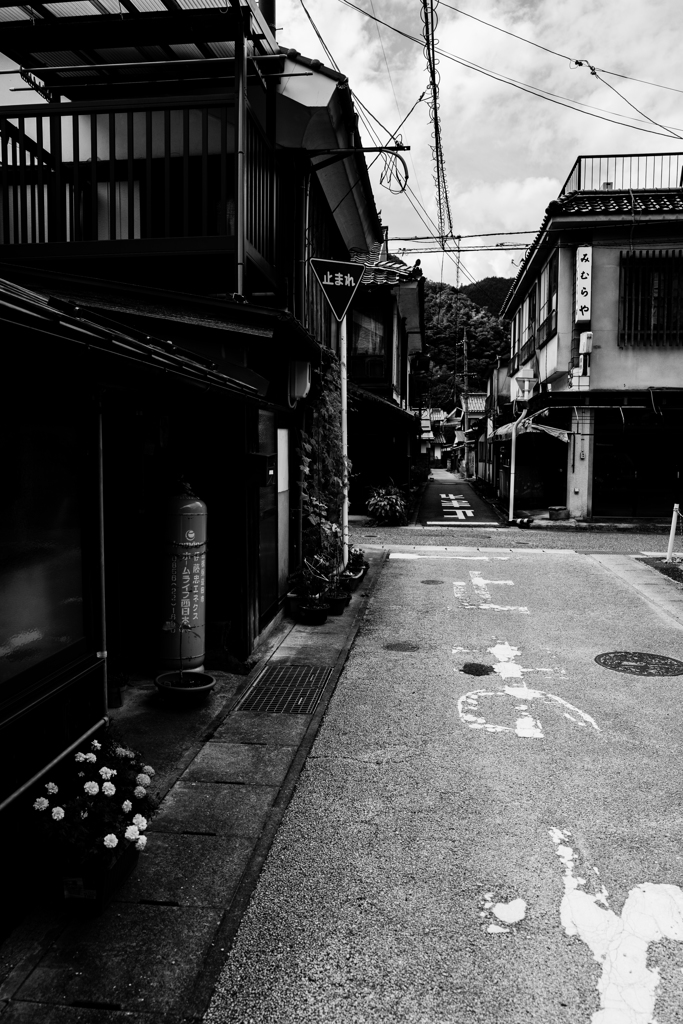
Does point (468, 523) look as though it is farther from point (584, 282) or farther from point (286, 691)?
point (286, 691)

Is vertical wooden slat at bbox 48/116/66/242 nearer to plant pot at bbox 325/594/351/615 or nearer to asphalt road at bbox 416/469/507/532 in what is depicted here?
plant pot at bbox 325/594/351/615

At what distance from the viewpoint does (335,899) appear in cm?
406

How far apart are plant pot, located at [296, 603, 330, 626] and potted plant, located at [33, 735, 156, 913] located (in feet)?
20.2

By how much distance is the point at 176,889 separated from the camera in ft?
13.6

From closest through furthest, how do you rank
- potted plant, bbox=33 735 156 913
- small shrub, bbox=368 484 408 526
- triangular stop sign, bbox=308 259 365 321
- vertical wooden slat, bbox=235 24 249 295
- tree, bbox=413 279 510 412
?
Result: potted plant, bbox=33 735 156 913, vertical wooden slat, bbox=235 24 249 295, triangular stop sign, bbox=308 259 365 321, small shrub, bbox=368 484 408 526, tree, bbox=413 279 510 412

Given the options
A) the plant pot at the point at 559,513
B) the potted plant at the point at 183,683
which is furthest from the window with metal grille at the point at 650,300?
the potted plant at the point at 183,683

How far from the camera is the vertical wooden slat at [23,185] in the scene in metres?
8.50

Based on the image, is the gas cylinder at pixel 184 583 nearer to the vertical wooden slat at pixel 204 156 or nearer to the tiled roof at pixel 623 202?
the vertical wooden slat at pixel 204 156

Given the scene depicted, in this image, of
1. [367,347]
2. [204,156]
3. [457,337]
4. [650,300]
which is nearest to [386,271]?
[367,347]

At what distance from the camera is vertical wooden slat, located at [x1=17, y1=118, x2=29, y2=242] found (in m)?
8.50

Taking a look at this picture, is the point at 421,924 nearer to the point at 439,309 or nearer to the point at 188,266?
the point at 188,266

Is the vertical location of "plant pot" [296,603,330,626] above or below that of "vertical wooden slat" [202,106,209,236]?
below

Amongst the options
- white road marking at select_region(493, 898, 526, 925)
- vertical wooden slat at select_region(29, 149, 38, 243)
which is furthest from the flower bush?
vertical wooden slat at select_region(29, 149, 38, 243)

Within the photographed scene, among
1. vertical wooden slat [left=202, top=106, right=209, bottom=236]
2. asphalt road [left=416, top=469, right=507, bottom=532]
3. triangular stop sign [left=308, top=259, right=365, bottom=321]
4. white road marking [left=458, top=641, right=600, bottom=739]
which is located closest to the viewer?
white road marking [left=458, top=641, right=600, bottom=739]
